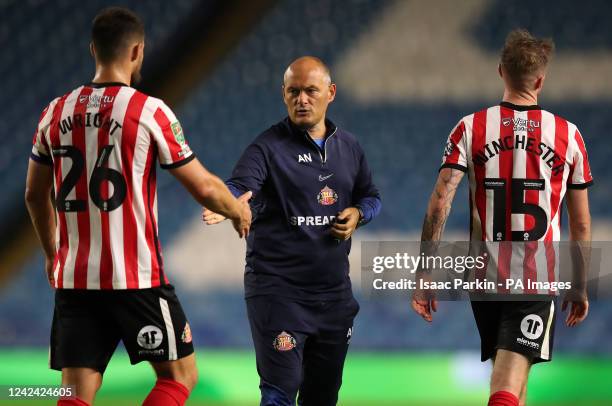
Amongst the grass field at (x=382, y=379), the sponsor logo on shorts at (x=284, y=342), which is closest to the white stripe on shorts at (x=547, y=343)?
the sponsor logo on shorts at (x=284, y=342)

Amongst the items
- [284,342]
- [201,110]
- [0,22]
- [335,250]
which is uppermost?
[0,22]

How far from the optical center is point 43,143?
2.74m

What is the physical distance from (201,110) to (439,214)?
308cm

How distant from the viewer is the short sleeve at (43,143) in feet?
8.89

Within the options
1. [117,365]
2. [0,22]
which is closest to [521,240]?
[117,365]

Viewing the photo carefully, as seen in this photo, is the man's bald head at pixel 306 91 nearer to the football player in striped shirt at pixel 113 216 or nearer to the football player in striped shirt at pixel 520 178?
the football player in striped shirt at pixel 520 178

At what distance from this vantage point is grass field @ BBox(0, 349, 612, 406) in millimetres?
4684

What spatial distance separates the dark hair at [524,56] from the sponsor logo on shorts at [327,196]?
0.69 metres

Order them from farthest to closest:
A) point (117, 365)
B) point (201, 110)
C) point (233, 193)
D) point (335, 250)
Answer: point (201, 110) → point (117, 365) → point (335, 250) → point (233, 193)

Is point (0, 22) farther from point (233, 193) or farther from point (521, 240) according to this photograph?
point (521, 240)

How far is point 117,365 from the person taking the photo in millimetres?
5117

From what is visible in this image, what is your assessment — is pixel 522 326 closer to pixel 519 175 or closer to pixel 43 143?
pixel 519 175

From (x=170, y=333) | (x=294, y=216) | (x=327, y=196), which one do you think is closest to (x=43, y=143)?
(x=170, y=333)

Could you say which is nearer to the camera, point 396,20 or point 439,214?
point 439,214
